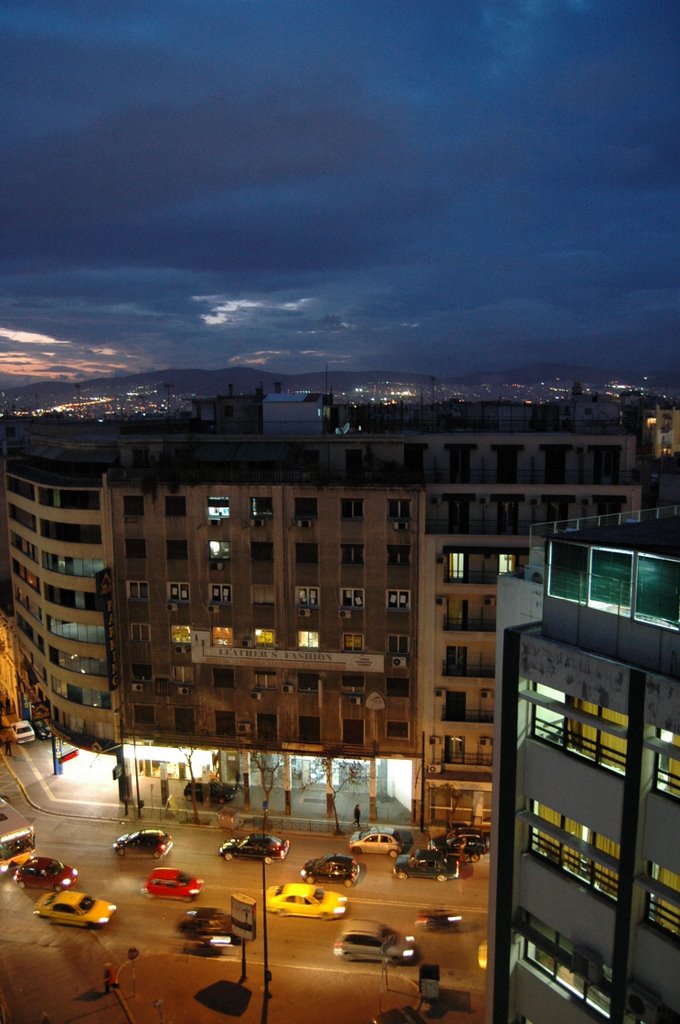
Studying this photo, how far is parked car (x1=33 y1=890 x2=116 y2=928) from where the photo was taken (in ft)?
111

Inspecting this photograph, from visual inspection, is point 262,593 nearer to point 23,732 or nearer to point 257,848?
point 257,848

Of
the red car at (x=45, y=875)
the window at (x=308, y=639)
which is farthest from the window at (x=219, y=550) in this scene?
the red car at (x=45, y=875)

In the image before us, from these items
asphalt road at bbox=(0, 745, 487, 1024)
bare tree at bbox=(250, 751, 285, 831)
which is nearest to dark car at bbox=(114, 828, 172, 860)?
asphalt road at bbox=(0, 745, 487, 1024)

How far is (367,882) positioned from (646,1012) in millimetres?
23226

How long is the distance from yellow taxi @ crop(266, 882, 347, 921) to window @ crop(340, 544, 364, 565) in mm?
16916

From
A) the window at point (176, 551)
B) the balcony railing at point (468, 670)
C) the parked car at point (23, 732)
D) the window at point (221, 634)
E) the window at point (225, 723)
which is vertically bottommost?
the parked car at point (23, 732)

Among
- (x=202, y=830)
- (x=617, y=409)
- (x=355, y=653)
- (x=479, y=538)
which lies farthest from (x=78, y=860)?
(x=617, y=409)

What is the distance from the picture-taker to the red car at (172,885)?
3588 cm

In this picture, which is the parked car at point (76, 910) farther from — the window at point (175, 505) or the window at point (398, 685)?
the window at point (175, 505)

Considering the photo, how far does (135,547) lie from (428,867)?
24.4 metres

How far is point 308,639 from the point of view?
4362cm

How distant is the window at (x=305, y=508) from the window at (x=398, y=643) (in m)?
8.36

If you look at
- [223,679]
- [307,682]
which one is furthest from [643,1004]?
[223,679]

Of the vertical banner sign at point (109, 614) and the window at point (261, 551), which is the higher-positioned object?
the window at point (261, 551)
